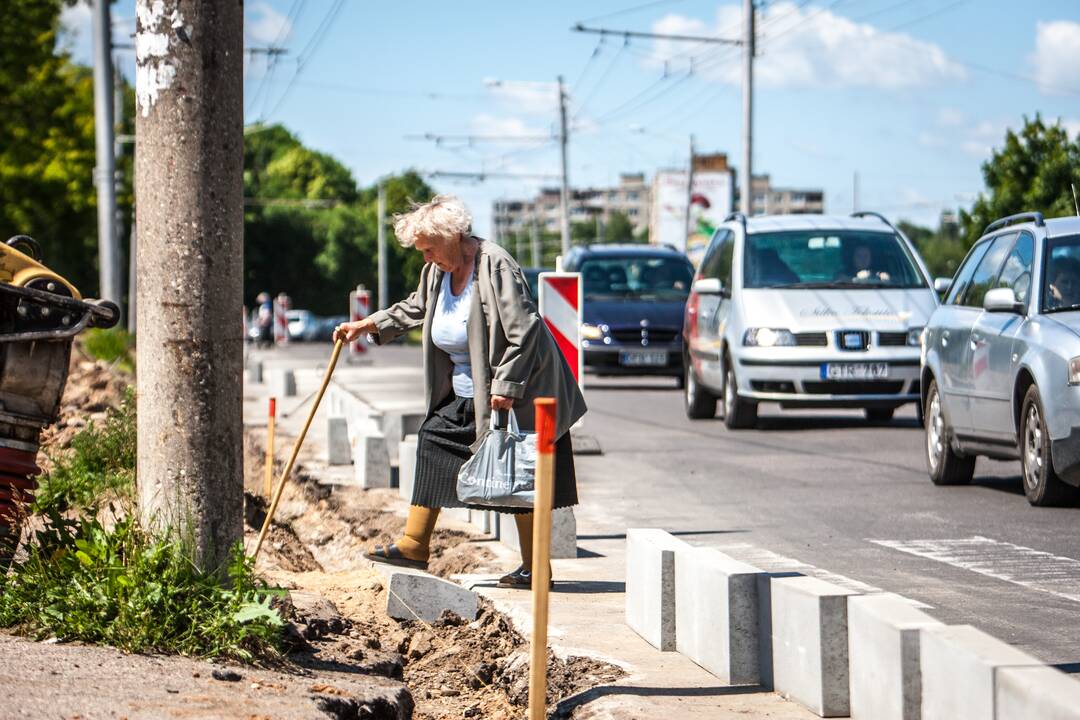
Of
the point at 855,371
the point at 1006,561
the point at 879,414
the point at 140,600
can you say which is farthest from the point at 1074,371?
the point at 879,414

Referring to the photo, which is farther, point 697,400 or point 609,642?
point 697,400

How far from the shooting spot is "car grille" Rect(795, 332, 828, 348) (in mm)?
15945

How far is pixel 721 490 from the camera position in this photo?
37.7ft

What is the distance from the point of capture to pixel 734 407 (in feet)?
54.7

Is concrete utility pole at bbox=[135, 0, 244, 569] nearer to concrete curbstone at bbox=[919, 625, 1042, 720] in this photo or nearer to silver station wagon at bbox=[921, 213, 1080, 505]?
concrete curbstone at bbox=[919, 625, 1042, 720]

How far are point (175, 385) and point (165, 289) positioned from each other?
325mm

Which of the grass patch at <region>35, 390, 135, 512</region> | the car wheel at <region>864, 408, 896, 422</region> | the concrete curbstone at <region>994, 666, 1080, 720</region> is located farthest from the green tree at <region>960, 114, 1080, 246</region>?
the concrete curbstone at <region>994, 666, 1080, 720</region>

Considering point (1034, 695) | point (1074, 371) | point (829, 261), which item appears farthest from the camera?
point (829, 261)

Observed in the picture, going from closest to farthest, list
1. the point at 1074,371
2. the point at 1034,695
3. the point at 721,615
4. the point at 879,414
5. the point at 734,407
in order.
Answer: the point at 1034,695
the point at 721,615
the point at 1074,371
the point at 734,407
the point at 879,414

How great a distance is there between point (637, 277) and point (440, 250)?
59.7 ft

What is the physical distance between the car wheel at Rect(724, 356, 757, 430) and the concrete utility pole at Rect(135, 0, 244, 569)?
11180 mm

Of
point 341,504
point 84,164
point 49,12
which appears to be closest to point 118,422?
point 341,504

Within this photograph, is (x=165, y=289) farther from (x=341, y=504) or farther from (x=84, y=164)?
(x=84, y=164)

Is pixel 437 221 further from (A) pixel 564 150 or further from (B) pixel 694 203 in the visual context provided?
(B) pixel 694 203
